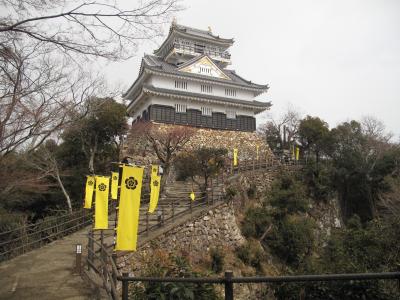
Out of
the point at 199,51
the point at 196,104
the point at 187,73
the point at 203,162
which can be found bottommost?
the point at 203,162

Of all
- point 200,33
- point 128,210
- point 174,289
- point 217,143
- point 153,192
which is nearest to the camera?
point 174,289

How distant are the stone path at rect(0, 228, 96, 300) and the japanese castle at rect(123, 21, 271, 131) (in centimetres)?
1387

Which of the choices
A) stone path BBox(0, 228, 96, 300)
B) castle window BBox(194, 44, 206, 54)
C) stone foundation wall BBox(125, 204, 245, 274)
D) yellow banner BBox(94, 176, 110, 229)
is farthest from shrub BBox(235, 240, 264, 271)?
castle window BBox(194, 44, 206, 54)

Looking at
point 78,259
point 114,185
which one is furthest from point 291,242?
point 78,259

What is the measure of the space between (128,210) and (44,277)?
319 centimetres

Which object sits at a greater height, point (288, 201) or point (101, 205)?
point (288, 201)

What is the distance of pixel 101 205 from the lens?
10.6 m

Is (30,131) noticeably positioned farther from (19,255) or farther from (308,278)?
(308,278)

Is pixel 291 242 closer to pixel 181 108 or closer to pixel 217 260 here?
pixel 217 260

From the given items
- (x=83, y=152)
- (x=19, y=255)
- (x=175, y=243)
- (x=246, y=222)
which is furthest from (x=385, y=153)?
(x=19, y=255)

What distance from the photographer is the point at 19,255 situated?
1125 cm

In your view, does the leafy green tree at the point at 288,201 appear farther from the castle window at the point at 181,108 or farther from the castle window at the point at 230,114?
the castle window at the point at 181,108

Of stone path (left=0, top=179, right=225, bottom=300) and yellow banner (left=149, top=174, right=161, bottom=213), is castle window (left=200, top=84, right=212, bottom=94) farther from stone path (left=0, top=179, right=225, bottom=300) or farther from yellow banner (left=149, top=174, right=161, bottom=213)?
yellow banner (left=149, top=174, right=161, bottom=213)

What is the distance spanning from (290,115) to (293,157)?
17.3 feet
